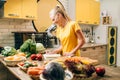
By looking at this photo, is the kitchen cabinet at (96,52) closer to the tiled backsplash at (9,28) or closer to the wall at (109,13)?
the wall at (109,13)

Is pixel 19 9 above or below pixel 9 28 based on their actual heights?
above

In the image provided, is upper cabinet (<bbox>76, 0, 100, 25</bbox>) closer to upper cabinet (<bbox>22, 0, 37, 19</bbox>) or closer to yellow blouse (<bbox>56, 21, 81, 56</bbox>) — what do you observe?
upper cabinet (<bbox>22, 0, 37, 19</bbox>)

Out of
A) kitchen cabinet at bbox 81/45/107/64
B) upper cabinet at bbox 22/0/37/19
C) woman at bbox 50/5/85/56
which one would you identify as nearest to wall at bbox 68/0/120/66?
kitchen cabinet at bbox 81/45/107/64

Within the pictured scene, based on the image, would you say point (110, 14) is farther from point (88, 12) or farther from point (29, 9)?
point (29, 9)

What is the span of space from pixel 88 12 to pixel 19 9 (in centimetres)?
227

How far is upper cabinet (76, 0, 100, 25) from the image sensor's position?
5558mm

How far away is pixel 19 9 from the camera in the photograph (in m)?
4.30

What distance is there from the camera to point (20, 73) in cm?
208

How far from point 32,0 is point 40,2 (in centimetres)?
72

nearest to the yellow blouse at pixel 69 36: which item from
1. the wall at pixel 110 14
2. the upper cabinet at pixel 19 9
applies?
the upper cabinet at pixel 19 9

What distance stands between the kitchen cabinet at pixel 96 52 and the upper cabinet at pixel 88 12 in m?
0.76

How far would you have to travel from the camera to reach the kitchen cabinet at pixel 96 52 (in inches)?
209

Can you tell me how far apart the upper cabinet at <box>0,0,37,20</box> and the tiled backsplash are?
1.37 feet

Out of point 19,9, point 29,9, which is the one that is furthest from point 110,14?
point 19,9
